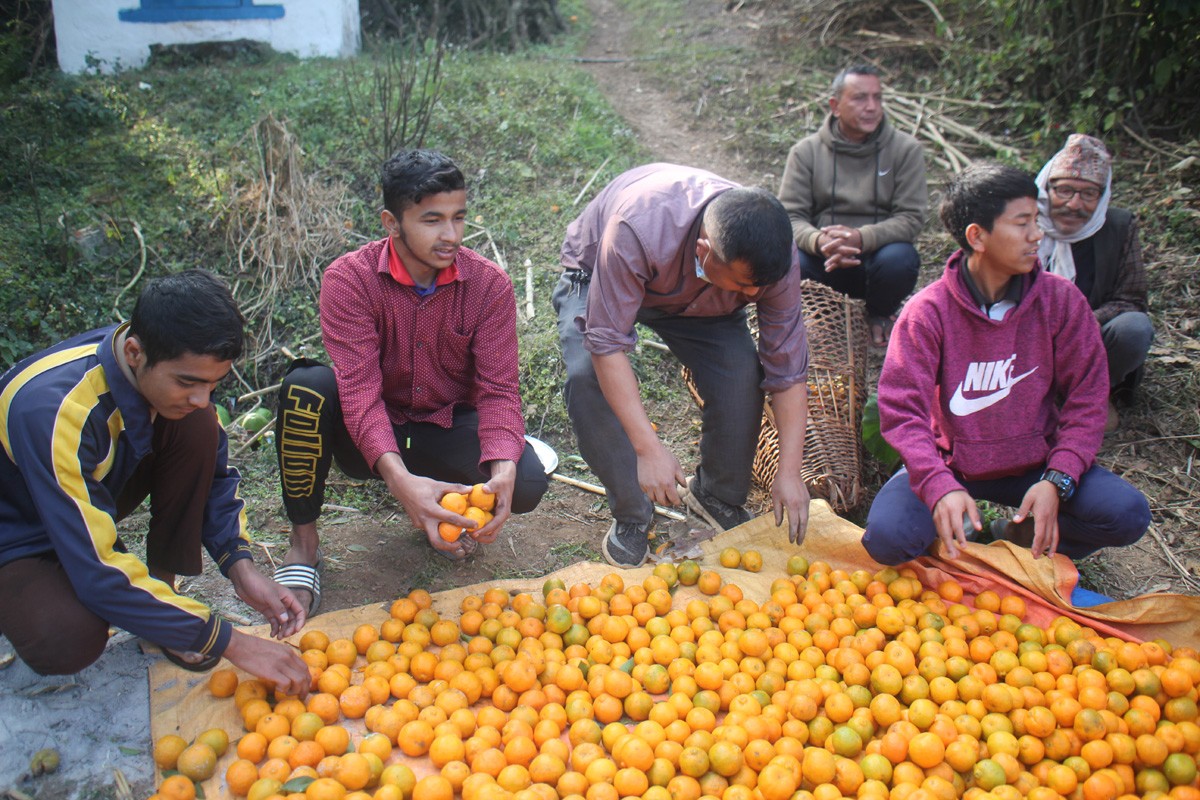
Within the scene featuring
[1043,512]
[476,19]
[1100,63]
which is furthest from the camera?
[476,19]

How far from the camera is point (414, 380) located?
3.26 m

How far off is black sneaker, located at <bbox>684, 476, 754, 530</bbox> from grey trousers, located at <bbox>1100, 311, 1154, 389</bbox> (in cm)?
181

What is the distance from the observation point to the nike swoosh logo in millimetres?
3168

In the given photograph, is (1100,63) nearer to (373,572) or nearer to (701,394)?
(701,394)

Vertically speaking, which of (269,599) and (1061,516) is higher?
(1061,516)

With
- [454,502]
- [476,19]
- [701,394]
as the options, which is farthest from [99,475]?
[476,19]

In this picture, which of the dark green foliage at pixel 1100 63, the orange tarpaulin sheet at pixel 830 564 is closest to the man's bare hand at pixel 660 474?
the orange tarpaulin sheet at pixel 830 564

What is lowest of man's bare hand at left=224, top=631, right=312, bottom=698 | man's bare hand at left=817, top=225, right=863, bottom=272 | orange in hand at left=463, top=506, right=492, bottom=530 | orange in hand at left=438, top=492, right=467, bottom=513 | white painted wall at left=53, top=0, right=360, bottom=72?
man's bare hand at left=224, top=631, right=312, bottom=698

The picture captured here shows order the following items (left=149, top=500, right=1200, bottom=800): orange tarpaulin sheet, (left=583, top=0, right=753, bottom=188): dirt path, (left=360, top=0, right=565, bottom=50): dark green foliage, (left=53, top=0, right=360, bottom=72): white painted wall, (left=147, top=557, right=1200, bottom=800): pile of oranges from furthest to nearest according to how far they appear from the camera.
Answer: (left=360, top=0, right=565, bottom=50): dark green foliage
(left=53, top=0, right=360, bottom=72): white painted wall
(left=583, top=0, right=753, bottom=188): dirt path
(left=149, top=500, right=1200, bottom=800): orange tarpaulin sheet
(left=147, top=557, right=1200, bottom=800): pile of oranges

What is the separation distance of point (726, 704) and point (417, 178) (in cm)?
195

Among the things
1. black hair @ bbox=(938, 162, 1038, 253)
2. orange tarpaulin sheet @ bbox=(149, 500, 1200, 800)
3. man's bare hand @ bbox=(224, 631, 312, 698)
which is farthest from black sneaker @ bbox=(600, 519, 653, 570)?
black hair @ bbox=(938, 162, 1038, 253)

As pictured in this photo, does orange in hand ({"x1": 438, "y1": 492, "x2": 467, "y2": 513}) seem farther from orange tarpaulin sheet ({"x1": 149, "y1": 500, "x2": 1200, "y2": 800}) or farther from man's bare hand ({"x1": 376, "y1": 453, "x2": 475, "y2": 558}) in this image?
orange tarpaulin sheet ({"x1": 149, "y1": 500, "x2": 1200, "y2": 800})

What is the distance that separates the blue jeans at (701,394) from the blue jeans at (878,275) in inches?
55.9

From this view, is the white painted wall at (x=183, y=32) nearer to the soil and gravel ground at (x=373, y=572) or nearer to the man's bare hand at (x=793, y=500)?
the soil and gravel ground at (x=373, y=572)
